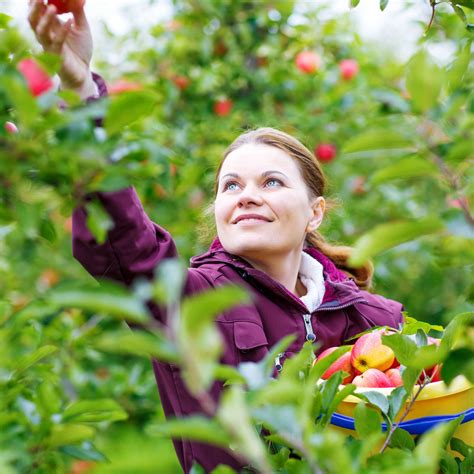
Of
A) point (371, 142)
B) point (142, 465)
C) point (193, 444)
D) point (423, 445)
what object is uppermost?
point (371, 142)

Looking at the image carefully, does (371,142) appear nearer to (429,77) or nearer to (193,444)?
(429,77)

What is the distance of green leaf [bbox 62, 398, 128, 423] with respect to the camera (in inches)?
37.7

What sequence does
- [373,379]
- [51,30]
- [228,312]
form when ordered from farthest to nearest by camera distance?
[228,312] < [373,379] < [51,30]

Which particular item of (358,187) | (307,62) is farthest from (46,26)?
(358,187)

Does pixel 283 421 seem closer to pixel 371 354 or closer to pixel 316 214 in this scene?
pixel 371 354

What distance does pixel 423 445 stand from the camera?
0.65 metres

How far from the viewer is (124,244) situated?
4.22 ft

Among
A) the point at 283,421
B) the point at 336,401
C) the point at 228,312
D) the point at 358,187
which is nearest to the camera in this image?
the point at 283,421

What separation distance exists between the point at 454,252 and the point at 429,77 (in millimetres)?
162

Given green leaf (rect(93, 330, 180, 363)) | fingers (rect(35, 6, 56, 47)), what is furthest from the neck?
green leaf (rect(93, 330, 180, 363))

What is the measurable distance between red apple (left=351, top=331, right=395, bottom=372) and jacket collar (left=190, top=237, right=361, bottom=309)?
0.94 ft

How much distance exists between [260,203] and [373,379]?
484 mm

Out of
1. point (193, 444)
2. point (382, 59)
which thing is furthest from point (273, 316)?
point (382, 59)

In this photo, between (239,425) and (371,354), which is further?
(371,354)
